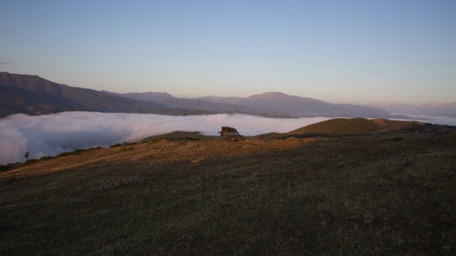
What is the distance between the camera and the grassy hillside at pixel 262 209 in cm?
1003

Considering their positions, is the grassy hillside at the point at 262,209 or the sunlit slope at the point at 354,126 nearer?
the grassy hillside at the point at 262,209

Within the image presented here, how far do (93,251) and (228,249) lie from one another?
16.7 ft

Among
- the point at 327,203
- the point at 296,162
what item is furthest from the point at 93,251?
the point at 296,162

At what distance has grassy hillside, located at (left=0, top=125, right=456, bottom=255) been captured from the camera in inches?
395

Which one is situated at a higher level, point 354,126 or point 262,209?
point 354,126

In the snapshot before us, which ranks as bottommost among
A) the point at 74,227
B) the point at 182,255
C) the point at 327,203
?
the point at 74,227

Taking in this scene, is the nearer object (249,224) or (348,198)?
(249,224)

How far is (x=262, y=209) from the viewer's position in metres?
13.6

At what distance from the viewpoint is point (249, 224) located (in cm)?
1205

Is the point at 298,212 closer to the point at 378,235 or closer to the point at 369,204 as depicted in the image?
the point at 369,204

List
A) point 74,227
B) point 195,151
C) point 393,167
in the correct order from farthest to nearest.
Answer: point 195,151, point 393,167, point 74,227

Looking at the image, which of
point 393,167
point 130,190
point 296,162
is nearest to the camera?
point 393,167

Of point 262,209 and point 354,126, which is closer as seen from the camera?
point 262,209

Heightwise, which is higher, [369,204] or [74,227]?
[369,204]
